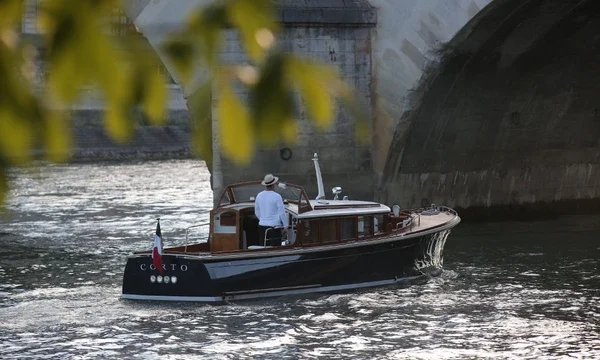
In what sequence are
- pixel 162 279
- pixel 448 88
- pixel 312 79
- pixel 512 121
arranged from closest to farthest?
pixel 312 79 → pixel 162 279 → pixel 448 88 → pixel 512 121

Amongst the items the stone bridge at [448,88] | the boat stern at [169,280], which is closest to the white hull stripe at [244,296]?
the boat stern at [169,280]

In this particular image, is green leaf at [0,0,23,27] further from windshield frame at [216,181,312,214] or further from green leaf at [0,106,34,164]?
windshield frame at [216,181,312,214]

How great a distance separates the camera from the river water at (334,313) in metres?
11.2

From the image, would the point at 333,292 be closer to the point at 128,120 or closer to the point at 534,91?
the point at 534,91

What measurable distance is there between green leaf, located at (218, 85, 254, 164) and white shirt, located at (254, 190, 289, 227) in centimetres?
1111

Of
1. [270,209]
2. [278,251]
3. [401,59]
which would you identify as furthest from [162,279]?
[401,59]

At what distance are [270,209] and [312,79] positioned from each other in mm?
11287

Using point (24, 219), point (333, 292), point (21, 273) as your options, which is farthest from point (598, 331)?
point (24, 219)

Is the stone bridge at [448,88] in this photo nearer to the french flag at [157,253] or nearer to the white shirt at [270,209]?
the white shirt at [270,209]

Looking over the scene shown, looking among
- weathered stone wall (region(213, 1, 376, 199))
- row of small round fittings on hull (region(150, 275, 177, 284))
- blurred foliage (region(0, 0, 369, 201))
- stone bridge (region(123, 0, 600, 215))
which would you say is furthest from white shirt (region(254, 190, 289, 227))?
blurred foliage (region(0, 0, 369, 201))

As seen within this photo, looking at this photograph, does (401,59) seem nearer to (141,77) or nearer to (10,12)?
(141,77)

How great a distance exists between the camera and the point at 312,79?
7.29ft

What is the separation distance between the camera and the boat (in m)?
13.4

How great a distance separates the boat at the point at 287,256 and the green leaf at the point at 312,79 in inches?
436
